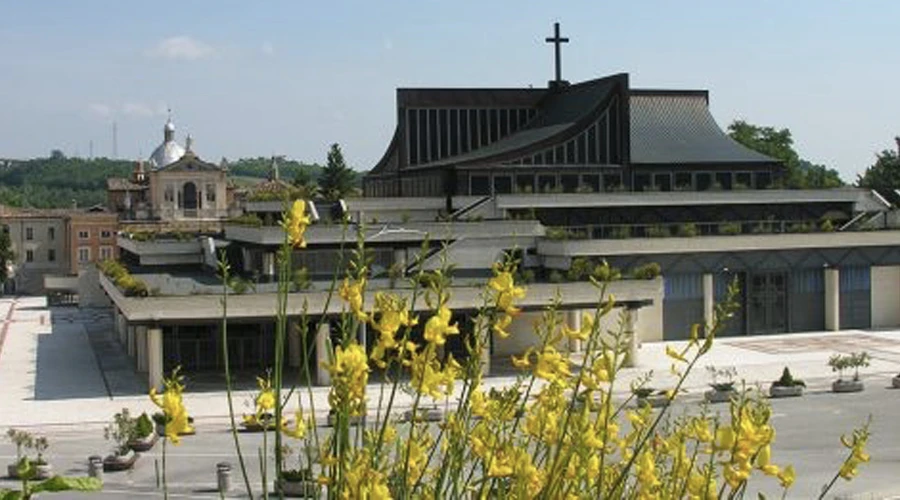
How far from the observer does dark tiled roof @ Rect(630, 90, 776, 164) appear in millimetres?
60906

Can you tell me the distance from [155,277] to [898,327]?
32619 mm

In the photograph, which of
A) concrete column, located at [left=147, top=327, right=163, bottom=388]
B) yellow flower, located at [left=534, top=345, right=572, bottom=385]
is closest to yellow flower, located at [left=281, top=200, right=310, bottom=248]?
yellow flower, located at [left=534, top=345, right=572, bottom=385]

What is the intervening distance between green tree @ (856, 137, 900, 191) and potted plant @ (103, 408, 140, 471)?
73880 millimetres

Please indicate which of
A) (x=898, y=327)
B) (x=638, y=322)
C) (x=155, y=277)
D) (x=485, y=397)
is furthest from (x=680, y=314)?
(x=485, y=397)

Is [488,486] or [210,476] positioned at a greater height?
[488,486]

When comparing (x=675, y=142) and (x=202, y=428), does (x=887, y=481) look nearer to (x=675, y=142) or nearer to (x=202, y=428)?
(x=202, y=428)

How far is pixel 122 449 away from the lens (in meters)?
29.8

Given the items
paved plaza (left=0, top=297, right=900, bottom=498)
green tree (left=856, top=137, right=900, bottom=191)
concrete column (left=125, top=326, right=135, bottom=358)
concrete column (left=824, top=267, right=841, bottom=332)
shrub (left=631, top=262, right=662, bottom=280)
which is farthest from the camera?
green tree (left=856, top=137, right=900, bottom=191)

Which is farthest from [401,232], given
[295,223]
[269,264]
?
[295,223]

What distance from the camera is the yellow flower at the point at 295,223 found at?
4824 mm

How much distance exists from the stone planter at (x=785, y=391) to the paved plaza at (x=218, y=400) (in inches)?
20.2

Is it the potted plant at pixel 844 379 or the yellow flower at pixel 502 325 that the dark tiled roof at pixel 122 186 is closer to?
the potted plant at pixel 844 379

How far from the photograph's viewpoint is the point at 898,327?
55625 mm

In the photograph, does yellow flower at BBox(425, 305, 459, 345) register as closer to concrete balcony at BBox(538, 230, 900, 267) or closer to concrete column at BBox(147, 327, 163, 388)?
concrete column at BBox(147, 327, 163, 388)
